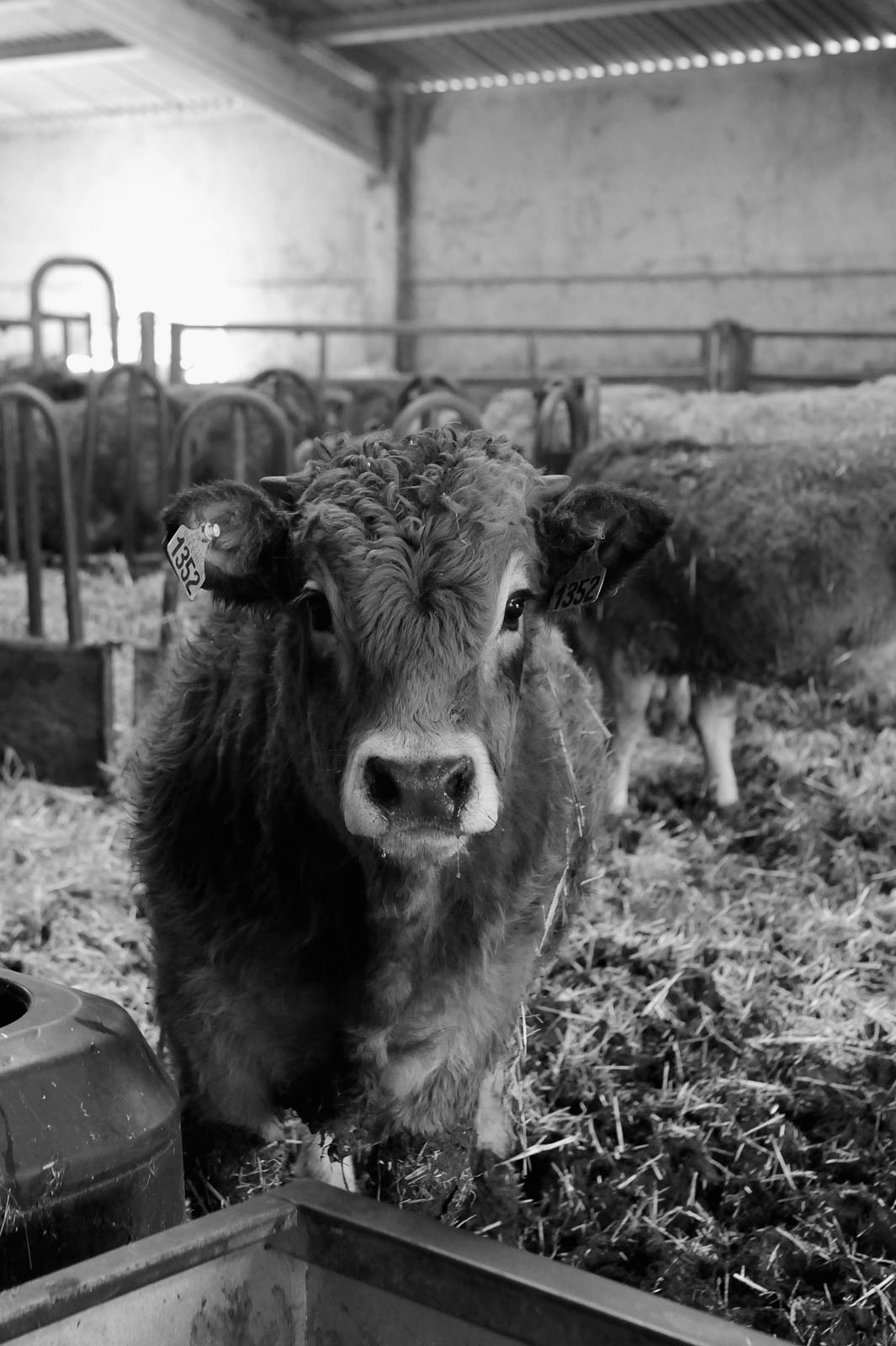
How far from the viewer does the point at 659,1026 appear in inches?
150

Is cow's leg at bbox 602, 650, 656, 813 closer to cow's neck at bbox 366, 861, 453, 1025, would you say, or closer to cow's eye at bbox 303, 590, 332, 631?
cow's neck at bbox 366, 861, 453, 1025

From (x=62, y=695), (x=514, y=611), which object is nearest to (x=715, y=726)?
(x=62, y=695)

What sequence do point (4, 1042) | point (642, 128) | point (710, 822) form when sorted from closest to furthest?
point (4, 1042) < point (710, 822) < point (642, 128)

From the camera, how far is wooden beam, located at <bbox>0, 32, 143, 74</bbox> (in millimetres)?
17000

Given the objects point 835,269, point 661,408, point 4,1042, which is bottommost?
point 4,1042

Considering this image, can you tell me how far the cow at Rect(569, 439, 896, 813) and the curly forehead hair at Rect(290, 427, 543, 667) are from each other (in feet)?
10.5

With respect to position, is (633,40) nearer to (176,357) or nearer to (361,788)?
(176,357)

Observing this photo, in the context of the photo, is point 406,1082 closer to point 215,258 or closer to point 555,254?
point 555,254

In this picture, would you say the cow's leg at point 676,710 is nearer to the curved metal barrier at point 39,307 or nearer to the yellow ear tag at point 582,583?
the yellow ear tag at point 582,583

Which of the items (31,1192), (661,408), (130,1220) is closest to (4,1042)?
(31,1192)

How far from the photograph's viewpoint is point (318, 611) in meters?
2.58

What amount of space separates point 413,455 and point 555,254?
1458 centimetres

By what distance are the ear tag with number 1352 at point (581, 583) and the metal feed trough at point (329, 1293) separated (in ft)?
4.13

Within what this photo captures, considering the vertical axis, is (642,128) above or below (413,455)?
above
